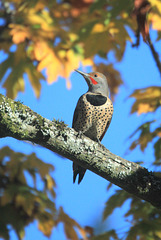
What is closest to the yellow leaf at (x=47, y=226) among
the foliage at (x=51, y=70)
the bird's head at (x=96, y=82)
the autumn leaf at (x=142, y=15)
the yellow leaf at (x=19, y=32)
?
the foliage at (x=51, y=70)

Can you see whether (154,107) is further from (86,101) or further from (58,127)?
(58,127)

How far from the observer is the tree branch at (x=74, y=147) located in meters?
2.60

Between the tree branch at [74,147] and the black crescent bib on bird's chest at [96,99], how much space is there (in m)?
1.50

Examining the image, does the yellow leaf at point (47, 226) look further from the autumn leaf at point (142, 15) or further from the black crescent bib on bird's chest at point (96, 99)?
the autumn leaf at point (142, 15)

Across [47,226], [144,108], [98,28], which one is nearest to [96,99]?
[144,108]

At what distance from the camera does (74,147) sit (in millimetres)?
2787

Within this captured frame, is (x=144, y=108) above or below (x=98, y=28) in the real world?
below

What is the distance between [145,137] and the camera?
3.71 m

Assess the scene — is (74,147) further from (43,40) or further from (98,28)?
(43,40)

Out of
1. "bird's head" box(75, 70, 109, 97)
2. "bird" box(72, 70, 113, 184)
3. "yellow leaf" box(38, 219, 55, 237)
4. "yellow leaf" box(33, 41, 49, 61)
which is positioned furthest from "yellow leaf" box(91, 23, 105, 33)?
"yellow leaf" box(38, 219, 55, 237)

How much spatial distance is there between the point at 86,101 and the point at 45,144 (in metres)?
1.80

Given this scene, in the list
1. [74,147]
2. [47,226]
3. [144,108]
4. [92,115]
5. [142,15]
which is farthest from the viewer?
[92,115]

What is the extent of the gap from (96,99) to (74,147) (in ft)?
5.84

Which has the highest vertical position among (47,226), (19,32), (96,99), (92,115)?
(96,99)
